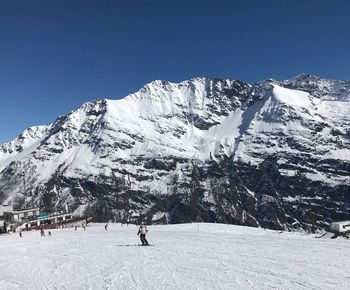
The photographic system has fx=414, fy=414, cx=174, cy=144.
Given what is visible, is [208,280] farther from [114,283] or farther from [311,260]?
[311,260]

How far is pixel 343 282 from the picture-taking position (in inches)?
642

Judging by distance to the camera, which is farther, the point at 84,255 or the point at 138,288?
the point at 84,255

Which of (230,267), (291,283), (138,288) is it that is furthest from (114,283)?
(291,283)

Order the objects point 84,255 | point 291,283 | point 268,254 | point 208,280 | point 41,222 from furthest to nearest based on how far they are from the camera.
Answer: point 41,222 < point 84,255 < point 268,254 < point 208,280 < point 291,283

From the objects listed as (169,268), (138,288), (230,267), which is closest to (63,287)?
(138,288)

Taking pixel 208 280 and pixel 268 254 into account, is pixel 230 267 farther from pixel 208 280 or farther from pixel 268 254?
pixel 268 254

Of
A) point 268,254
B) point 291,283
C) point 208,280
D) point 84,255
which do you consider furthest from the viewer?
point 84,255

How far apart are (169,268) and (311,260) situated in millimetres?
7431

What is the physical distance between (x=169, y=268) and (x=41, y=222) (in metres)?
115

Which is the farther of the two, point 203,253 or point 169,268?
point 203,253

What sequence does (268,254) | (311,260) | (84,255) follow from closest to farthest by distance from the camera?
(311,260)
(268,254)
(84,255)

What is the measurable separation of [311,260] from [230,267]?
183 inches

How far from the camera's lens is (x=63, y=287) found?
17609mm

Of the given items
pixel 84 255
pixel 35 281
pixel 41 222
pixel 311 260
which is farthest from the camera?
pixel 41 222
